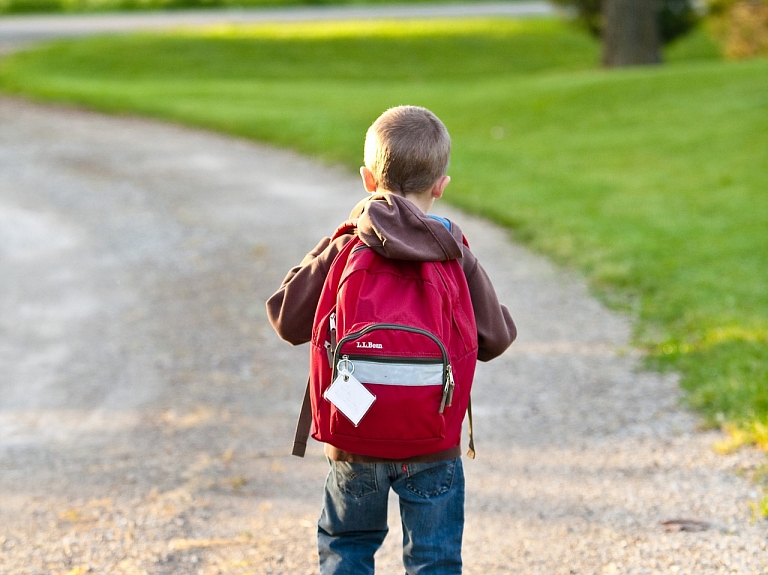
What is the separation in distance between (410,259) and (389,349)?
0.70 ft

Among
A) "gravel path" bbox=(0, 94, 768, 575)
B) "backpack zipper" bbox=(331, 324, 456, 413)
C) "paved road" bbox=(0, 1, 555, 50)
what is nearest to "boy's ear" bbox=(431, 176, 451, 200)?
"backpack zipper" bbox=(331, 324, 456, 413)

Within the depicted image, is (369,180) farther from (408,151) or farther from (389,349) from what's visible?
(389,349)

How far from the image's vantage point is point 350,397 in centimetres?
221

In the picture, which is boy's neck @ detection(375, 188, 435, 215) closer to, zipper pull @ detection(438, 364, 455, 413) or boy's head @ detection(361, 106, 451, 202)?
boy's head @ detection(361, 106, 451, 202)

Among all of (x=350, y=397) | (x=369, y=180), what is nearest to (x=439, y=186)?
(x=369, y=180)

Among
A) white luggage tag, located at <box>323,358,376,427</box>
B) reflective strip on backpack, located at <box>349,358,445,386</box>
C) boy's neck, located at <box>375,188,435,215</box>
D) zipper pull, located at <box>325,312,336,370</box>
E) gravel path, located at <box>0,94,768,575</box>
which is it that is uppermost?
boy's neck, located at <box>375,188,435,215</box>

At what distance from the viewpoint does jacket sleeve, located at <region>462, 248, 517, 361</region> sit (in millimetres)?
2385

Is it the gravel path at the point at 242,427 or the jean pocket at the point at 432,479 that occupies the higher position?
the jean pocket at the point at 432,479

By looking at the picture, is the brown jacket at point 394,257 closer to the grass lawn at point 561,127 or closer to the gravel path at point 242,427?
the gravel path at point 242,427

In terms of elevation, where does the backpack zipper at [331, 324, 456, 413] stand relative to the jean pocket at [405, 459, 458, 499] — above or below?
above

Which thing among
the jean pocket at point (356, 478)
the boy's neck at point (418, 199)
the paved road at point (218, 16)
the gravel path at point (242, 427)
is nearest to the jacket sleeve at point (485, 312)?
the boy's neck at point (418, 199)

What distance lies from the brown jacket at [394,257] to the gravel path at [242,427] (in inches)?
40.5

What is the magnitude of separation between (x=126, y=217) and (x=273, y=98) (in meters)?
7.27

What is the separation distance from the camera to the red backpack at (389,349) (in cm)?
221
